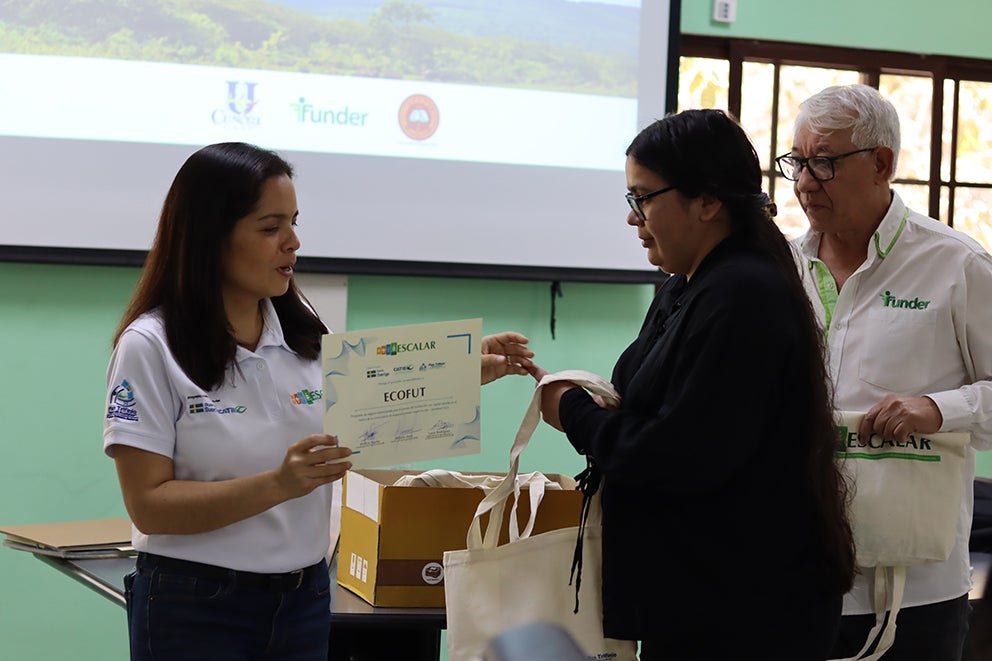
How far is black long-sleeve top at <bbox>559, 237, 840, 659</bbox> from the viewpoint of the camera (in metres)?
1.39

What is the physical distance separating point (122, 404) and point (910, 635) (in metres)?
1.40

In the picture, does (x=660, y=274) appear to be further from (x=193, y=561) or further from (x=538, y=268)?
(x=193, y=561)

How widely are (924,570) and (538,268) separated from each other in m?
2.03

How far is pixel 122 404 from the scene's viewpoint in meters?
1.49

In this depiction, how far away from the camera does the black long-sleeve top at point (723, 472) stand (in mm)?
1393

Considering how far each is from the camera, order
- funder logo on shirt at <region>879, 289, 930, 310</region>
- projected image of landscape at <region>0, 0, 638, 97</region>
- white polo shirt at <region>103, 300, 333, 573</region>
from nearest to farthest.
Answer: white polo shirt at <region>103, 300, 333, 573</region>
funder logo on shirt at <region>879, 289, 930, 310</region>
projected image of landscape at <region>0, 0, 638, 97</region>

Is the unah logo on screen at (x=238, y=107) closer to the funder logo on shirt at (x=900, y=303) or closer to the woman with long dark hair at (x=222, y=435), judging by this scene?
the woman with long dark hair at (x=222, y=435)

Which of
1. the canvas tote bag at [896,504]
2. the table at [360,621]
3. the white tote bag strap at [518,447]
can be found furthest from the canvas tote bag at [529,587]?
the canvas tote bag at [896,504]

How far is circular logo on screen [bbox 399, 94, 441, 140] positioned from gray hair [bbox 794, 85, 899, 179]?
1792 mm

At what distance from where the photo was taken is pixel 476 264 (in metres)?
3.57
